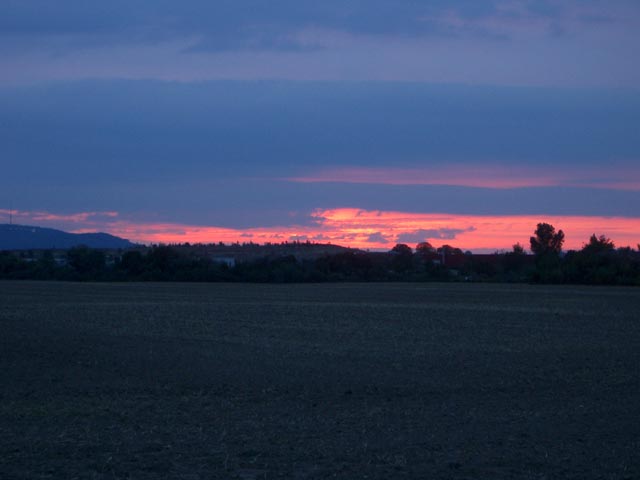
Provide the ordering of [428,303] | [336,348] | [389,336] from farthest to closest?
[428,303] < [389,336] < [336,348]

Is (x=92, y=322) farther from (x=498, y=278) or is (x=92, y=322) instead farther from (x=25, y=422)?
(x=498, y=278)

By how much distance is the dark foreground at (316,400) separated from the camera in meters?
9.89

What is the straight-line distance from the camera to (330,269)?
333 feet

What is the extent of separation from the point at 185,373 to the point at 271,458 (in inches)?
333

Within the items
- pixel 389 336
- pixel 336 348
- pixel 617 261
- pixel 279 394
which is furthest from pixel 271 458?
pixel 617 261

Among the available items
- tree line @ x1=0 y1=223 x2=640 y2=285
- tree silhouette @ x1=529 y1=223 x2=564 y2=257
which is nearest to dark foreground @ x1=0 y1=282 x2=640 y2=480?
tree line @ x1=0 y1=223 x2=640 y2=285

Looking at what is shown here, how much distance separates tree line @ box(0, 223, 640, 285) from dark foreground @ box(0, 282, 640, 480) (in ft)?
171

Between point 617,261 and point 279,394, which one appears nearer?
point 279,394

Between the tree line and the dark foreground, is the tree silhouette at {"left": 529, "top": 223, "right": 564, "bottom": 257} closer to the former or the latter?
the tree line

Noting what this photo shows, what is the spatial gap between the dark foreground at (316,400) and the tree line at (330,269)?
171 ft

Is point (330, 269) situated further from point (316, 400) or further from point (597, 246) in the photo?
point (316, 400)

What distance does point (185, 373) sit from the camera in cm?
1825

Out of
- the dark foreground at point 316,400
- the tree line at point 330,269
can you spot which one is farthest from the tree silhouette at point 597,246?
the dark foreground at point 316,400

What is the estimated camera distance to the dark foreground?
32.4ft
